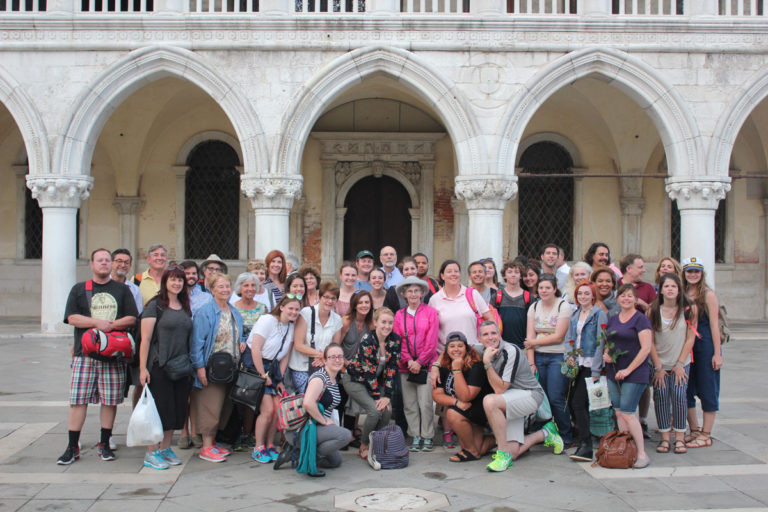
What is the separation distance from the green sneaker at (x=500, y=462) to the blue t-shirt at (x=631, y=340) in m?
1.15

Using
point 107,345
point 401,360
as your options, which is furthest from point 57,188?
point 401,360

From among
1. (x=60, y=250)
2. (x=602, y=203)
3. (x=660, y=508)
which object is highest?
(x=602, y=203)

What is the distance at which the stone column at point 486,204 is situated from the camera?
1223 centimetres

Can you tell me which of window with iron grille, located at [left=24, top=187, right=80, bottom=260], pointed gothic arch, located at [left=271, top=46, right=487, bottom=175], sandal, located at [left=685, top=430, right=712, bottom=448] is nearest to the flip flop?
sandal, located at [left=685, top=430, right=712, bottom=448]

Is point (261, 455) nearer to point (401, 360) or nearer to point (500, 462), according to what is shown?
point (401, 360)

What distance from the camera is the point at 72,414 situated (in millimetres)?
5984

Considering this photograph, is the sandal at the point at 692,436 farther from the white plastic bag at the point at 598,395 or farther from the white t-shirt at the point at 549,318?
the white t-shirt at the point at 549,318

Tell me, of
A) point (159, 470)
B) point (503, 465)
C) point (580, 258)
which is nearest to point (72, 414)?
point (159, 470)

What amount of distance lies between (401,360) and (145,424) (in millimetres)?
2151

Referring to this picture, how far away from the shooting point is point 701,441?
21.6 feet

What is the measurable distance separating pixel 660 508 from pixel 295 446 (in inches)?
105

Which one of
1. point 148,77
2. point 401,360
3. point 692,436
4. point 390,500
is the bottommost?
point 390,500

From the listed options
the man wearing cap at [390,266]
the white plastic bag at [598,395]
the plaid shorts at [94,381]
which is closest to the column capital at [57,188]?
the man wearing cap at [390,266]

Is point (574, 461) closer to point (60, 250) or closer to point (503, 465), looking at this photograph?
point (503, 465)
